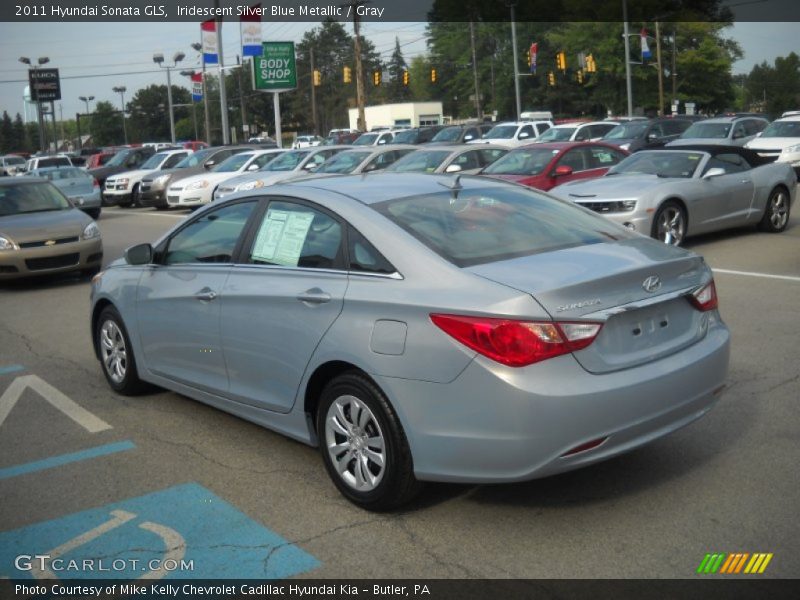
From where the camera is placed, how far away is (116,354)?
22.8 feet

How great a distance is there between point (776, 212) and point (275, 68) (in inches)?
1184

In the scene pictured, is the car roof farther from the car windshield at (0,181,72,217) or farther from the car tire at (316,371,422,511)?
the car windshield at (0,181,72,217)

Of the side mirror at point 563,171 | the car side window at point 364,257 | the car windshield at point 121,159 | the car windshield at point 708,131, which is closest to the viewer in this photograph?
the car side window at point 364,257

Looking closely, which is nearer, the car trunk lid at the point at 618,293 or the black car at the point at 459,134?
the car trunk lid at the point at 618,293

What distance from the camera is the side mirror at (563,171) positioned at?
51.0ft

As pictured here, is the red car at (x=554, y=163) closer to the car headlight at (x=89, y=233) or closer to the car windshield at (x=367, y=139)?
the car headlight at (x=89, y=233)

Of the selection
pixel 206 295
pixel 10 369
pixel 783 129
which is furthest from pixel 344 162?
pixel 206 295

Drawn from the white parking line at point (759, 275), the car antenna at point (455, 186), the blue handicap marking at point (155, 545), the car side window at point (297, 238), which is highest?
the car antenna at point (455, 186)

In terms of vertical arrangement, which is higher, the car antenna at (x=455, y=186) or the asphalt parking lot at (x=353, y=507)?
the car antenna at (x=455, y=186)

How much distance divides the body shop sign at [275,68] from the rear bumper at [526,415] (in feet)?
123

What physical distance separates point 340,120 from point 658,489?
13267cm

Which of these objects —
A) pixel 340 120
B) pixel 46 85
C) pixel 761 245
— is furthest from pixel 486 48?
pixel 761 245

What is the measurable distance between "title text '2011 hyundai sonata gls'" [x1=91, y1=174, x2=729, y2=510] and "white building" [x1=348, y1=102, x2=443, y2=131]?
79527 mm

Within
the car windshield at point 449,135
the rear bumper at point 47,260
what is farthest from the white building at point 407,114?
the rear bumper at point 47,260
